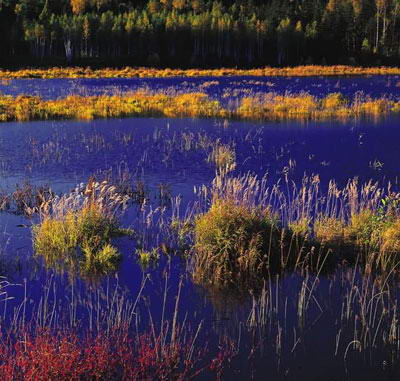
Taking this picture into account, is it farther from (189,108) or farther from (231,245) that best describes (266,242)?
(189,108)

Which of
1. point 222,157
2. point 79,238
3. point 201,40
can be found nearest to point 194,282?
point 79,238

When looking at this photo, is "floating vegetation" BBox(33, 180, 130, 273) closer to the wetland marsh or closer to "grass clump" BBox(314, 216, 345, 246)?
the wetland marsh

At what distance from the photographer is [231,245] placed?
11.0 m

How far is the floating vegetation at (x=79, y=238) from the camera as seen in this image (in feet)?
37.4

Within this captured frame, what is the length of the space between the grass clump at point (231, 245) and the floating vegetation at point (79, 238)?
176 cm

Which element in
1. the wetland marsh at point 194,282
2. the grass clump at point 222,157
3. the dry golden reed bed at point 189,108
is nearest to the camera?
the wetland marsh at point 194,282

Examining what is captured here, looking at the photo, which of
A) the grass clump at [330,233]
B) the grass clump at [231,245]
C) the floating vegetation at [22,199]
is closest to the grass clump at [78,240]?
the grass clump at [231,245]

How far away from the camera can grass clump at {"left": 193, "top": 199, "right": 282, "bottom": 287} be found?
10734 mm

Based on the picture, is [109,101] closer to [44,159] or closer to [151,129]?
[151,129]

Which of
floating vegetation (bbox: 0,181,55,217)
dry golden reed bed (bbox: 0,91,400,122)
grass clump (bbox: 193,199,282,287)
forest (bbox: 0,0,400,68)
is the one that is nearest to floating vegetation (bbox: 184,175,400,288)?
grass clump (bbox: 193,199,282,287)

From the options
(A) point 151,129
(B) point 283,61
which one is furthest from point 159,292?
(B) point 283,61

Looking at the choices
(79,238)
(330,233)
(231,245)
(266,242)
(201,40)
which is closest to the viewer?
(231,245)

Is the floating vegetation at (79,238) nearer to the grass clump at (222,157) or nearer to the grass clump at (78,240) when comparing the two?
the grass clump at (78,240)

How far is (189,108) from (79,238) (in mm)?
26484
